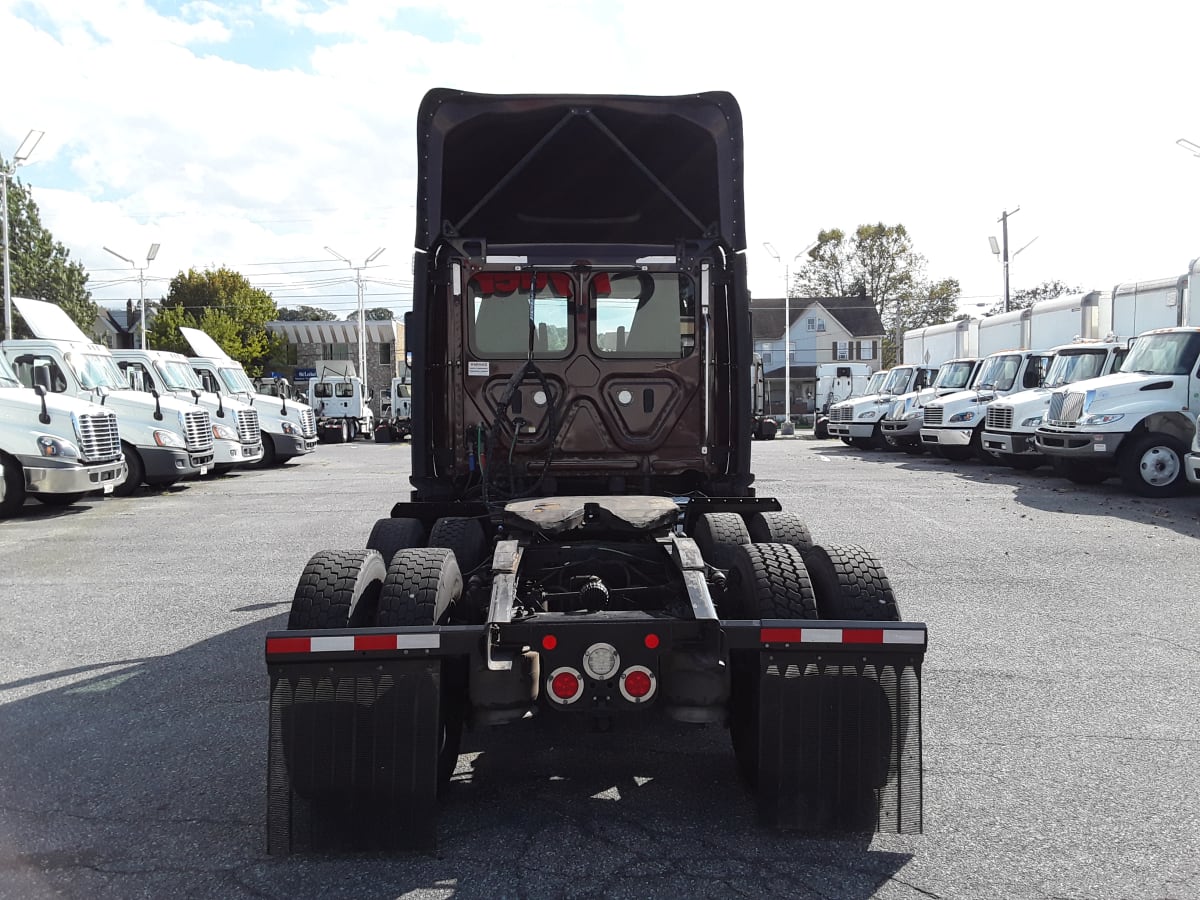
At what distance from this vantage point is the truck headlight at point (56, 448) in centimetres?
1387

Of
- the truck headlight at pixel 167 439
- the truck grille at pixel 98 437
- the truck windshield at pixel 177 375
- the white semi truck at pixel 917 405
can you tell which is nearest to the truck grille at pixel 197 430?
the truck headlight at pixel 167 439

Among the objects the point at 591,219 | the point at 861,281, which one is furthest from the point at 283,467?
the point at 861,281

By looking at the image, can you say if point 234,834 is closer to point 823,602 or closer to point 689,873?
point 689,873

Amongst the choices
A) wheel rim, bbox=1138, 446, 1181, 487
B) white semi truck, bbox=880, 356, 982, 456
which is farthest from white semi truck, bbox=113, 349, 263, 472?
wheel rim, bbox=1138, 446, 1181, 487

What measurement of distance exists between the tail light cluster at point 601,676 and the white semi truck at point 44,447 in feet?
40.2

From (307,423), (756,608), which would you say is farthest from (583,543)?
(307,423)

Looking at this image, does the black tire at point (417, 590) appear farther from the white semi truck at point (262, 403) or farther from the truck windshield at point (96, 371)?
the white semi truck at point (262, 403)

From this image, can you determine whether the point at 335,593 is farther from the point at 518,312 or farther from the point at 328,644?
the point at 518,312

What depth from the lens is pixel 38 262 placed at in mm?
51875

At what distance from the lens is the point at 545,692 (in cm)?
372

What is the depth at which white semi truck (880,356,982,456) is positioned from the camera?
24.3 meters

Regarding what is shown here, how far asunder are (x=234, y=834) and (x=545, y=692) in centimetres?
133

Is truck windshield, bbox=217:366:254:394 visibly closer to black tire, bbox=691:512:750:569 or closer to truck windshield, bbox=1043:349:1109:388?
truck windshield, bbox=1043:349:1109:388

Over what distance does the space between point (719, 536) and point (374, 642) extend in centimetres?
213
